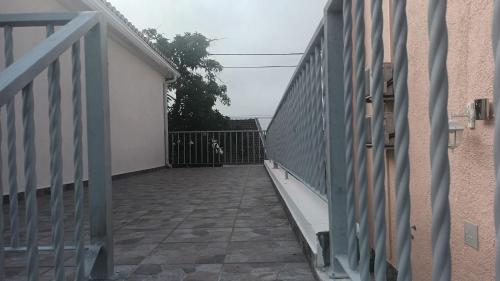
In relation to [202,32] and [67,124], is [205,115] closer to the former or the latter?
[202,32]

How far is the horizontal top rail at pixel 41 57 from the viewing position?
1.04 metres

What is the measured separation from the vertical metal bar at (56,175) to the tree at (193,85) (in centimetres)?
1232

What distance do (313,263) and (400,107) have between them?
111 centimetres

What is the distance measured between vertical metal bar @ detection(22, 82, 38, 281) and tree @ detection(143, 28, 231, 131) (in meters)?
12.4

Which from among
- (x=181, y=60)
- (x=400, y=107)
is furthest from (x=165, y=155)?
(x=400, y=107)

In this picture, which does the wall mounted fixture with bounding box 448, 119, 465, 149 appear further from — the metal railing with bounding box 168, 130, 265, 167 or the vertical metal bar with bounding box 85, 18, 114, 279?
the metal railing with bounding box 168, 130, 265, 167

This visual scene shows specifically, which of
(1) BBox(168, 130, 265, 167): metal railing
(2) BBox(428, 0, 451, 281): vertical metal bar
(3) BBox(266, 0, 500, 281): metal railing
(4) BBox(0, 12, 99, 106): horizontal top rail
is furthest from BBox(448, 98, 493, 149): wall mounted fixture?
(1) BBox(168, 130, 265, 167): metal railing

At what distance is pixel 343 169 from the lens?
1.39m

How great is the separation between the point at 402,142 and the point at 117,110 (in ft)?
25.5

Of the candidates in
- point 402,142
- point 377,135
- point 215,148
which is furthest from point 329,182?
point 215,148

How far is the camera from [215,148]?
12.7 m

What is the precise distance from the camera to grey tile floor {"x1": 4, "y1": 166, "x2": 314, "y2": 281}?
6.16ft

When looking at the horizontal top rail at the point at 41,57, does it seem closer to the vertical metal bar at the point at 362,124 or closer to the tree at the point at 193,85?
the vertical metal bar at the point at 362,124

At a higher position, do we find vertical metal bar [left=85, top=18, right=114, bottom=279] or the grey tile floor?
vertical metal bar [left=85, top=18, right=114, bottom=279]
